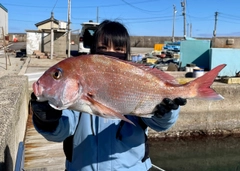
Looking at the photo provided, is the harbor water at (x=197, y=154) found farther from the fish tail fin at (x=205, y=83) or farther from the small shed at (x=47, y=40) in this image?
the small shed at (x=47, y=40)

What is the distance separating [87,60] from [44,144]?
4.77 m

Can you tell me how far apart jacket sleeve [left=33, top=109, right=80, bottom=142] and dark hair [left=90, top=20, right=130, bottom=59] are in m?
0.45

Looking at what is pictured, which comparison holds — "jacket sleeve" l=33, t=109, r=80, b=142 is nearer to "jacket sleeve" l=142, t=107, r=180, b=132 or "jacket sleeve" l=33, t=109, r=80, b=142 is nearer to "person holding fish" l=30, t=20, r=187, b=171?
"person holding fish" l=30, t=20, r=187, b=171

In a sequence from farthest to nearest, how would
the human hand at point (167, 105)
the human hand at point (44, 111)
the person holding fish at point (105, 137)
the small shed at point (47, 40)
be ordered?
1. the small shed at point (47, 40)
2. the person holding fish at point (105, 137)
3. the human hand at point (167, 105)
4. the human hand at point (44, 111)

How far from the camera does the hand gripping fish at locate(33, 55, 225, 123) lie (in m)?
1.69

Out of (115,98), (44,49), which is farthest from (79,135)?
(44,49)

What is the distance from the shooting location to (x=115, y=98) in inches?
71.7

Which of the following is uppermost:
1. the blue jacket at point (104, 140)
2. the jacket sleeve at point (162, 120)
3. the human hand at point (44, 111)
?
the human hand at point (44, 111)

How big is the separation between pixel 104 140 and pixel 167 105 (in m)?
0.48

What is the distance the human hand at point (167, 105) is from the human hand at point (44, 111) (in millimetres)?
581

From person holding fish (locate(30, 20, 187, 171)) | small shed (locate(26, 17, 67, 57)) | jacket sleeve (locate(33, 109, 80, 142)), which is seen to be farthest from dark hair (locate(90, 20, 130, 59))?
small shed (locate(26, 17, 67, 57))

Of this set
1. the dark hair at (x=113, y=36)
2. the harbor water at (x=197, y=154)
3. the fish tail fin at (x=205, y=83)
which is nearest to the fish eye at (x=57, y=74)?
the dark hair at (x=113, y=36)

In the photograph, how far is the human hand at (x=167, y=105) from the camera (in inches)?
75.2

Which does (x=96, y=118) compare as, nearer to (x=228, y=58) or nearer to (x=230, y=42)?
(x=228, y=58)
